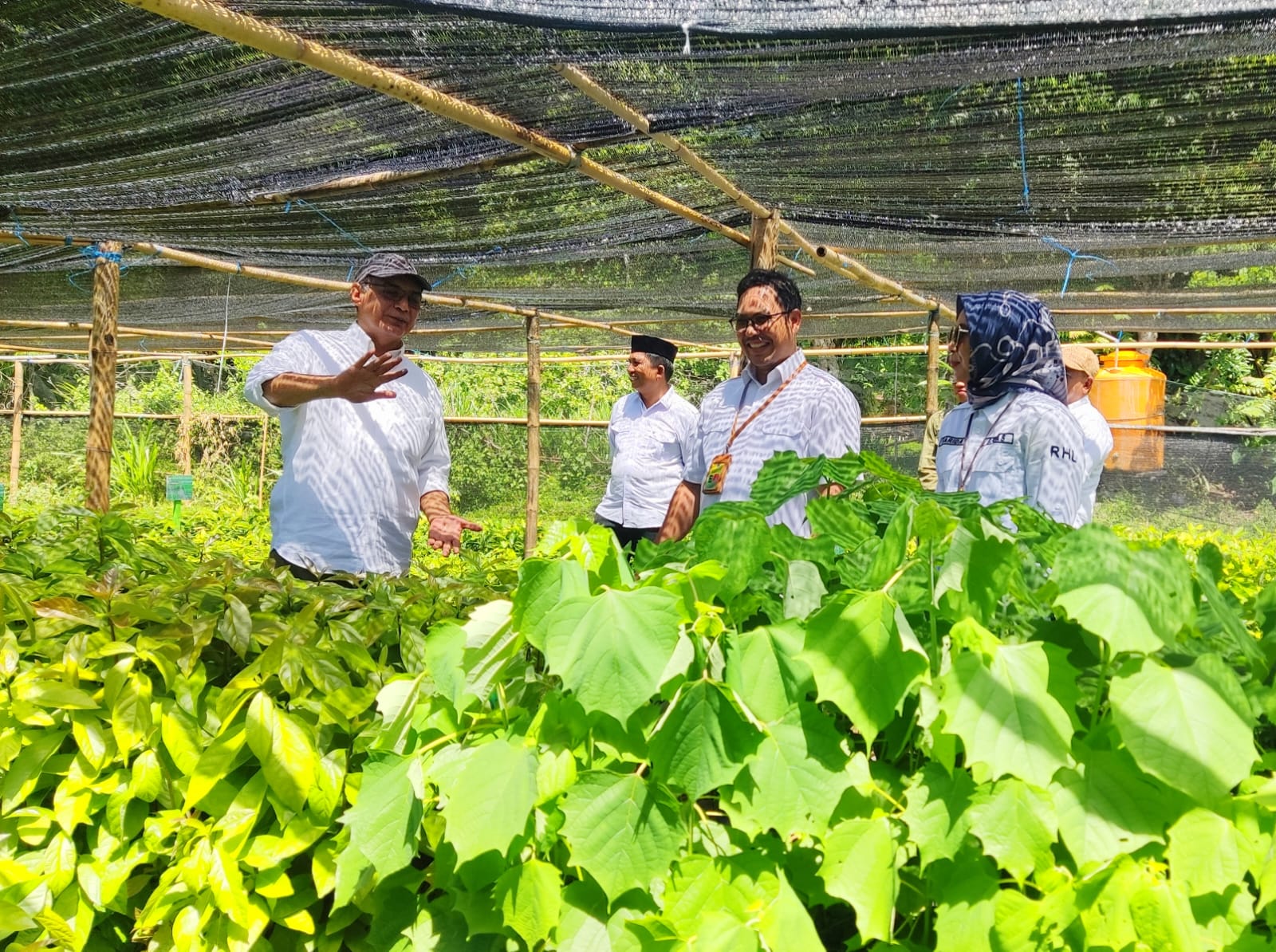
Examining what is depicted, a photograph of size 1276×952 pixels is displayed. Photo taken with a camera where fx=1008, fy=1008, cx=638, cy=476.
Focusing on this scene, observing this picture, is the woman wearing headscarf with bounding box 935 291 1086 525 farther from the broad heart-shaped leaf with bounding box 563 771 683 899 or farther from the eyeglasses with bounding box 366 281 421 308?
the broad heart-shaped leaf with bounding box 563 771 683 899

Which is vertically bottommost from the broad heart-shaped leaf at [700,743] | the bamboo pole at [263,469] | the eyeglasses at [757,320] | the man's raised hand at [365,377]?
the bamboo pole at [263,469]

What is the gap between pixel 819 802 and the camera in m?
0.86

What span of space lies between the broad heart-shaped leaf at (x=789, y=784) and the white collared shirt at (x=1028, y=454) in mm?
1673

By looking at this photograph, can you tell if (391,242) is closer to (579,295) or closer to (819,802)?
(579,295)

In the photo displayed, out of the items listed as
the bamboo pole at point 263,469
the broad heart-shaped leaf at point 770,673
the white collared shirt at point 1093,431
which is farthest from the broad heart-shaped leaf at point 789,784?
the bamboo pole at point 263,469

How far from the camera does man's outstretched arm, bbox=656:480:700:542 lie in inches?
128

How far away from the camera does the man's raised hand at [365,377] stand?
101 inches

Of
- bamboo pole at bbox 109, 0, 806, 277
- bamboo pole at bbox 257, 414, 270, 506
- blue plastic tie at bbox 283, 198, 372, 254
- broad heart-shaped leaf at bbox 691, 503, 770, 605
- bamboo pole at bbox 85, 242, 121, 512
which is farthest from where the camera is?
bamboo pole at bbox 257, 414, 270, 506

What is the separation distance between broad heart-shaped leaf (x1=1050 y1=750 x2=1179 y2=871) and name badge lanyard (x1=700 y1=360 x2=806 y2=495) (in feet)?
7.33

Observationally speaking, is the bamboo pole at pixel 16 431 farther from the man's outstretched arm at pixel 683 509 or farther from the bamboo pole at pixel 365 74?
the man's outstretched arm at pixel 683 509

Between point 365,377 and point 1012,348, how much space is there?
5.44 ft

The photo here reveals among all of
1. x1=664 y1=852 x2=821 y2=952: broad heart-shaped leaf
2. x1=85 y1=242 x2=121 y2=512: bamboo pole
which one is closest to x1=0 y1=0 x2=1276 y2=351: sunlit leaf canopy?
x1=85 y1=242 x2=121 y2=512: bamboo pole

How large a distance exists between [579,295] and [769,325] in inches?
155

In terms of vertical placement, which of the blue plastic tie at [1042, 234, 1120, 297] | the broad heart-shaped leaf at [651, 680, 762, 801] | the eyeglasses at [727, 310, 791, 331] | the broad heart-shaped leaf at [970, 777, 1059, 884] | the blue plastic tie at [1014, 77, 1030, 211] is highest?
the blue plastic tie at [1014, 77, 1030, 211]
